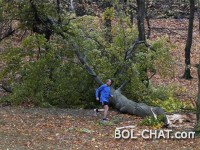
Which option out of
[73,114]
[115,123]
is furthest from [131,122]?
[73,114]

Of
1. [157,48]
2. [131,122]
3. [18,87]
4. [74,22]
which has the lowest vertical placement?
[131,122]

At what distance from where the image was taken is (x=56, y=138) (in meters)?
12.3

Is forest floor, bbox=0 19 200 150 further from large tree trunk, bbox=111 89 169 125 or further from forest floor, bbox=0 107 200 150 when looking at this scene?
large tree trunk, bbox=111 89 169 125

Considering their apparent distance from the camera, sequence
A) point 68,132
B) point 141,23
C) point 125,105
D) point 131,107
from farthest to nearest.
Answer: point 141,23
point 125,105
point 131,107
point 68,132

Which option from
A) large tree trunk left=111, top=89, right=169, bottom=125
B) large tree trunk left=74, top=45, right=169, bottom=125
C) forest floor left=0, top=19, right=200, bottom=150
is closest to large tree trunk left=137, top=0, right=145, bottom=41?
large tree trunk left=74, top=45, right=169, bottom=125

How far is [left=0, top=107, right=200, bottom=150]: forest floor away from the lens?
1164cm

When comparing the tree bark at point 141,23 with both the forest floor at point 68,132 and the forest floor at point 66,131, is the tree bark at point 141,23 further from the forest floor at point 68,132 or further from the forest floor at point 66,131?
the forest floor at point 68,132

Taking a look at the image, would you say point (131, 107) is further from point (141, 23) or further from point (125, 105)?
point (141, 23)

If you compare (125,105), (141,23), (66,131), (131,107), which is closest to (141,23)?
(141,23)

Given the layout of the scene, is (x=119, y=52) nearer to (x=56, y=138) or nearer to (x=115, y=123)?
(x=115, y=123)

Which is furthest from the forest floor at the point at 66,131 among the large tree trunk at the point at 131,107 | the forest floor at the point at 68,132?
the large tree trunk at the point at 131,107

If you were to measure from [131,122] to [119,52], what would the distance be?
4631mm

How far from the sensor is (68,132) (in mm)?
13117

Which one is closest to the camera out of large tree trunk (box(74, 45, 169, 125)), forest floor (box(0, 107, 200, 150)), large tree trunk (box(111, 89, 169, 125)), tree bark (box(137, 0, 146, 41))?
forest floor (box(0, 107, 200, 150))
